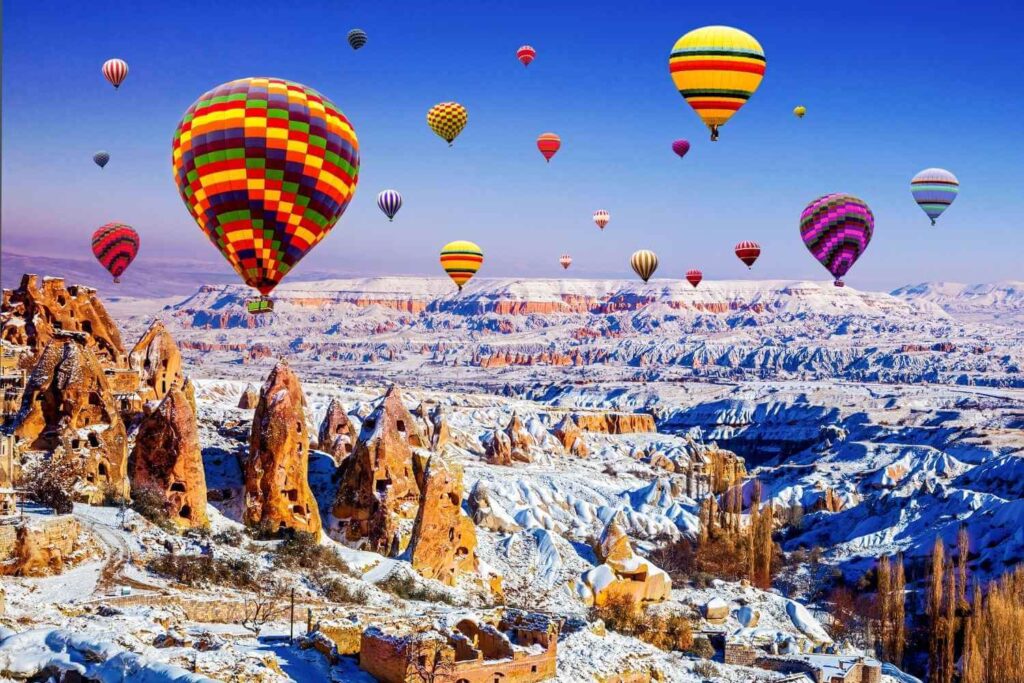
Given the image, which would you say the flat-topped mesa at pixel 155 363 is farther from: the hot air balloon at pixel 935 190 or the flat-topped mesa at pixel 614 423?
the flat-topped mesa at pixel 614 423

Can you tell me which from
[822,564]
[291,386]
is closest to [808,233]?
[822,564]

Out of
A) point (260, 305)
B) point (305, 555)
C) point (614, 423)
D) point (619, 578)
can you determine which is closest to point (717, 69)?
point (619, 578)

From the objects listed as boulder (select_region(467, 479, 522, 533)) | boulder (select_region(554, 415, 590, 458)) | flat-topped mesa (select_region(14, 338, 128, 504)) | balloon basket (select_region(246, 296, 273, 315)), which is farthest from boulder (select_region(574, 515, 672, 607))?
boulder (select_region(554, 415, 590, 458))

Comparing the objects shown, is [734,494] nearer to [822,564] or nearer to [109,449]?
[822,564]

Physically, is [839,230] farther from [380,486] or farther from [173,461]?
[173,461]

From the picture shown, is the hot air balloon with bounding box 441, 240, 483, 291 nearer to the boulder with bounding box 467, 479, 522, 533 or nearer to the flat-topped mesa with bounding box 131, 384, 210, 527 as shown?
the boulder with bounding box 467, 479, 522, 533

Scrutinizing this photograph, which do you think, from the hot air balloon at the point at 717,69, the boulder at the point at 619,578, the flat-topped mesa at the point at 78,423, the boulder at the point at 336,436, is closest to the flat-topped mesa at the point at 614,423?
the boulder at the point at 336,436
